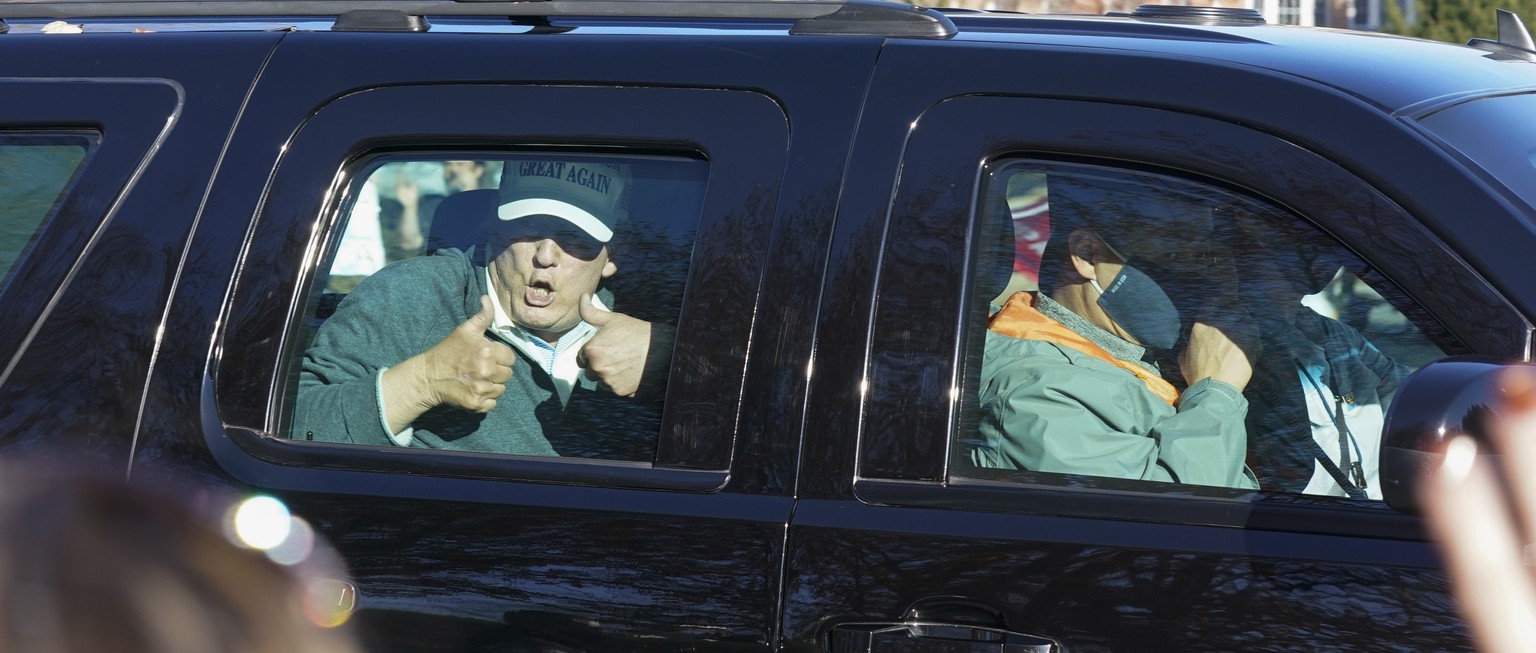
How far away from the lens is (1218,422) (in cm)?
200

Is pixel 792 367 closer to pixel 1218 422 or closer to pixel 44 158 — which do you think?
pixel 1218 422

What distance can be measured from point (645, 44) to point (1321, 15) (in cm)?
1195

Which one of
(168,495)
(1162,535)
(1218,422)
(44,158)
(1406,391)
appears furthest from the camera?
(44,158)

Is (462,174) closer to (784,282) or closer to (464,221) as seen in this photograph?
(464,221)

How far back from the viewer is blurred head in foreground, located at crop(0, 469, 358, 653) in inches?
41.5

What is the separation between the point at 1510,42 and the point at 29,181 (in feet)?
8.13

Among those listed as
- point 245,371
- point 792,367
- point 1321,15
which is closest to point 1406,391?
point 792,367

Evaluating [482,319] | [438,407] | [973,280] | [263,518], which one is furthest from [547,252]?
[973,280]

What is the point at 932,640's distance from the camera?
1895 millimetres

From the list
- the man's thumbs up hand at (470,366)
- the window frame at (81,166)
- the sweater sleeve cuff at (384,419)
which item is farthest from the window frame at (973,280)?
the window frame at (81,166)

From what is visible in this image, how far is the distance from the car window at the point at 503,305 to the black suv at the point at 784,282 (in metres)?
0.01

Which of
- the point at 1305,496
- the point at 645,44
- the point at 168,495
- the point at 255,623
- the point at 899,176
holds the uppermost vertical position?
the point at 645,44

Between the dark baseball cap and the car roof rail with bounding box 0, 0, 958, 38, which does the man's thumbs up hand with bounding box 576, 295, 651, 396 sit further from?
the car roof rail with bounding box 0, 0, 958, 38

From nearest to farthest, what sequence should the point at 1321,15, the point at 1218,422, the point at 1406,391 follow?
the point at 1406,391
the point at 1218,422
the point at 1321,15
